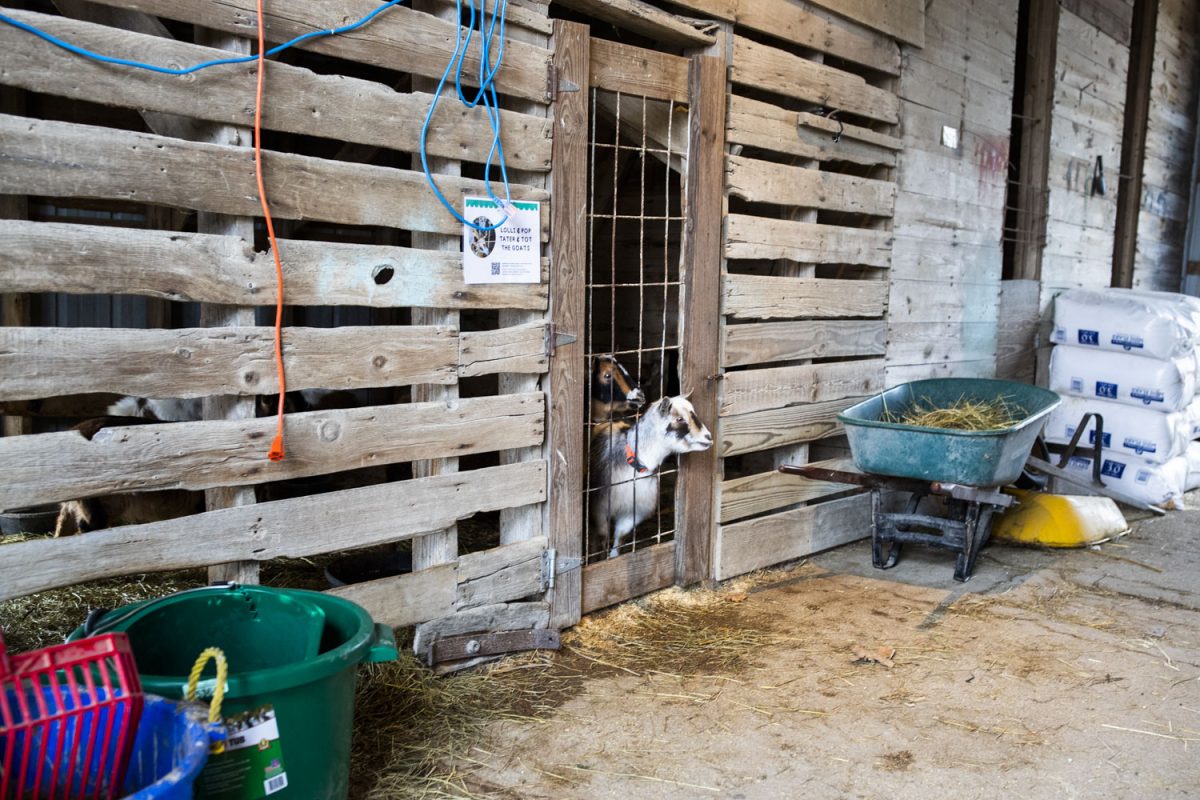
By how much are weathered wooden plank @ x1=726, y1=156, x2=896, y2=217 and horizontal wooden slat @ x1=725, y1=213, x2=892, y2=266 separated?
0.13 m

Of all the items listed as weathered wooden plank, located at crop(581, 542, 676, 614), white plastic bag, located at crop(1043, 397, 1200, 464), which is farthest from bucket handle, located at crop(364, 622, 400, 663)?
white plastic bag, located at crop(1043, 397, 1200, 464)

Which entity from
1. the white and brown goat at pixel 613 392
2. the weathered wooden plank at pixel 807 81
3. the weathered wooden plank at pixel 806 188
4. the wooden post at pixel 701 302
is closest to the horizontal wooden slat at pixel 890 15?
the weathered wooden plank at pixel 807 81

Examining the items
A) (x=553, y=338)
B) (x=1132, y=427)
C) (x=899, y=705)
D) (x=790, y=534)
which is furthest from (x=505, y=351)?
(x=1132, y=427)

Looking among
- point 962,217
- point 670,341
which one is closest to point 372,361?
point 670,341

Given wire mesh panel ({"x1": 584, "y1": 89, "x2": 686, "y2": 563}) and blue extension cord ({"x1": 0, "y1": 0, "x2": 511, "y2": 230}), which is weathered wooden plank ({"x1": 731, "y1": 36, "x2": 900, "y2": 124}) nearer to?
wire mesh panel ({"x1": 584, "y1": 89, "x2": 686, "y2": 563})

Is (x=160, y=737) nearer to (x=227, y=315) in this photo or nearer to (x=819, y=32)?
(x=227, y=315)

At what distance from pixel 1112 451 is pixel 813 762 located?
5582mm

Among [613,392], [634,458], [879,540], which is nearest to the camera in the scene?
[634,458]

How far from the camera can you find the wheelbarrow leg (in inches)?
228

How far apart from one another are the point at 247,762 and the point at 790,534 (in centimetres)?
419

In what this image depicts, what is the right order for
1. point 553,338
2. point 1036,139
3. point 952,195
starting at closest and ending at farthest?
1. point 553,338
2. point 952,195
3. point 1036,139

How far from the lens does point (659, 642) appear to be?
4.54 meters

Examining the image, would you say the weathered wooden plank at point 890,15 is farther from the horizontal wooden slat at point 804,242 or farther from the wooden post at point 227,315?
the wooden post at point 227,315

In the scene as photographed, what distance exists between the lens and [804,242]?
5723 millimetres
